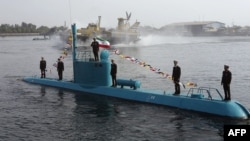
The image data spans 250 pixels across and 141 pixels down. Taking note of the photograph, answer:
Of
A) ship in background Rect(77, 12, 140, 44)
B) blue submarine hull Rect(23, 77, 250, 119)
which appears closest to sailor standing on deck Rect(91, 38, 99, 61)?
blue submarine hull Rect(23, 77, 250, 119)

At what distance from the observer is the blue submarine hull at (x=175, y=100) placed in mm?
19906

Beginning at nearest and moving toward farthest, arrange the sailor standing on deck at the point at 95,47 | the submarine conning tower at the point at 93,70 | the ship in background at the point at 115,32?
1. the submarine conning tower at the point at 93,70
2. the sailor standing on deck at the point at 95,47
3. the ship in background at the point at 115,32

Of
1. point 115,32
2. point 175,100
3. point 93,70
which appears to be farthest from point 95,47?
point 115,32

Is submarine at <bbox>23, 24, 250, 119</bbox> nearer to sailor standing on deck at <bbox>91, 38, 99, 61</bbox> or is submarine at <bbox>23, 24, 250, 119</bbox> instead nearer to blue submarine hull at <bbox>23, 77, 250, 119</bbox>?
blue submarine hull at <bbox>23, 77, 250, 119</bbox>

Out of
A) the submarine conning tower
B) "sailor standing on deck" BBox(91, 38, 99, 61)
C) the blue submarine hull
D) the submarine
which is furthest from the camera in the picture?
"sailor standing on deck" BBox(91, 38, 99, 61)

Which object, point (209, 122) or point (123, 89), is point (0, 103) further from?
point (209, 122)

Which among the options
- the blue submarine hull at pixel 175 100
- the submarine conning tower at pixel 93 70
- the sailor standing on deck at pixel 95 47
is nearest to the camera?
the blue submarine hull at pixel 175 100

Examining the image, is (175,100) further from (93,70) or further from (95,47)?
(95,47)

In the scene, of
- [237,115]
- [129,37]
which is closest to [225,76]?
[237,115]

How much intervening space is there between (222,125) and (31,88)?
19115mm

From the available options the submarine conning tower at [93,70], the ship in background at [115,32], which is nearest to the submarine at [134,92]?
the submarine conning tower at [93,70]

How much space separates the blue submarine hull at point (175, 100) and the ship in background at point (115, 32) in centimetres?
7308

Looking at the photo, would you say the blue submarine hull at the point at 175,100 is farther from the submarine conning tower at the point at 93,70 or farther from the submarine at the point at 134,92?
the submarine conning tower at the point at 93,70

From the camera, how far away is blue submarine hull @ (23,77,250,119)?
1991 cm
